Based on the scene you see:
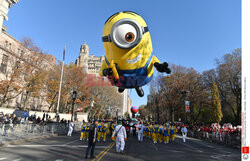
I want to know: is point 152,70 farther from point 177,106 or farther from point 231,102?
point 231,102

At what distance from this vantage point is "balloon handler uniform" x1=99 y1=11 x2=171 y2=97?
4.45 m

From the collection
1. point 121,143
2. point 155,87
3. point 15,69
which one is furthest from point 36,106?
point 121,143

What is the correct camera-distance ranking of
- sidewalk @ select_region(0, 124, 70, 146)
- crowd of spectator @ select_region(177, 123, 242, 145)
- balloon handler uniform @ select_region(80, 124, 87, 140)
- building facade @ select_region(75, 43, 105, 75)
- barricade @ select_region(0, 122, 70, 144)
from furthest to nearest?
building facade @ select_region(75, 43, 105, 75), crowd of spectator @ select_region(177, 123, 242, 145), balloon handler uniform @ select_region(80, 124, 87, 140), barricade @ select_region(0, 122, 70, 144), sidewalk @ select_region(0, 124, 70, 146)

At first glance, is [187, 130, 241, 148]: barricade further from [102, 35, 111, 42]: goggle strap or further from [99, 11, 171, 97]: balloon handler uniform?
[102, 35, 111, 42]: goggle strap

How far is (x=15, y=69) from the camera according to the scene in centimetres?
2402

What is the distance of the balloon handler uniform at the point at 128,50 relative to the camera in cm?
445

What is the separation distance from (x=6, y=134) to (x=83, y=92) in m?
23.6

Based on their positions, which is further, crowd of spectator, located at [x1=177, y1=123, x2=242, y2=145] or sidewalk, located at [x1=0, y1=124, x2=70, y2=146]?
crowd of spectator, located at [x1=177, y1=123, x2=242, y2=145]

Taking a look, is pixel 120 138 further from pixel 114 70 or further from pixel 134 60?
pixel 134 60

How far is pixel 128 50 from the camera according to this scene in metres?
4.61

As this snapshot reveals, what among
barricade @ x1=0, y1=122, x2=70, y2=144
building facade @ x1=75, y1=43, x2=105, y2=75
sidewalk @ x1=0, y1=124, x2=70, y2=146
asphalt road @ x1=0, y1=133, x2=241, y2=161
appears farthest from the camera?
building facade @ x1=75, y1=43, x2=105, y2=75

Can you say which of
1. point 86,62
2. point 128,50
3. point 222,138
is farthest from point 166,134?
point 86,62

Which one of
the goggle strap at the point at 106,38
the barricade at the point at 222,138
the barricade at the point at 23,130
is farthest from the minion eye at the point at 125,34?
the barricade at the point at 222,138

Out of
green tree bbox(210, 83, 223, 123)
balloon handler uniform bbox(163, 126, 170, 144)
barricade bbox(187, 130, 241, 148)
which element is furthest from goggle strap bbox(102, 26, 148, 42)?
green tree bbox(210, 83, 223, 123)
